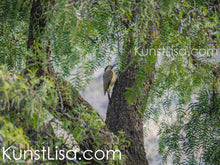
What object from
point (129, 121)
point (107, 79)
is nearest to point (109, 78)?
point (107, 79)

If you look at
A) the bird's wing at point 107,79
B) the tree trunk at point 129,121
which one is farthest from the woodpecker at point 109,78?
the tree trunk at point 129,121

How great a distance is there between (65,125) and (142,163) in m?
1.06

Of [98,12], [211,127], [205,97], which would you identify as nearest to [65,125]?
[98,12]

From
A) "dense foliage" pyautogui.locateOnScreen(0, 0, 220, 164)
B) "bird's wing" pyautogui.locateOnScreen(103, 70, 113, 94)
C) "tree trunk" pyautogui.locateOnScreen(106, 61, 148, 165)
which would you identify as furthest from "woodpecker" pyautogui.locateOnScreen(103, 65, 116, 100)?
"dense foliage" pyautogui.locateOnScreen(0, 0, 220, 164)

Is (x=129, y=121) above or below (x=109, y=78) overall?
below

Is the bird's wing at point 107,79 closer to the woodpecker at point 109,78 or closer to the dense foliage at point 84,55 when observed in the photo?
the woodpecker at point 109,78

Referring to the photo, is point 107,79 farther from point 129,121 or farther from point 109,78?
point 129,121

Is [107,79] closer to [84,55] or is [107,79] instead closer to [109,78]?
[109,78]

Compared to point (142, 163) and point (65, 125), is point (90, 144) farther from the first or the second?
point (142, 163)

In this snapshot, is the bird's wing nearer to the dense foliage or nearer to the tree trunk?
the tree trunk

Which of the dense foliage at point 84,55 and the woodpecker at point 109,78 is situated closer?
the dense foliage at point 84,55

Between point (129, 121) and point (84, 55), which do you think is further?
point (129, 121)

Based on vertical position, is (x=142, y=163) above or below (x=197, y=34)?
below

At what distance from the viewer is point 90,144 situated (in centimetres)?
159
